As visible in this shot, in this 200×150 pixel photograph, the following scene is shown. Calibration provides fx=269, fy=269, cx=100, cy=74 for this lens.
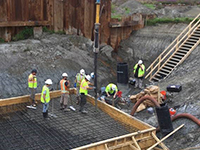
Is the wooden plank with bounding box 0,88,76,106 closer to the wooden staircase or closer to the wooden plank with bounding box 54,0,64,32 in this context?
the wooden staircase

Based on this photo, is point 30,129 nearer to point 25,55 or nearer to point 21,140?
point 21,140

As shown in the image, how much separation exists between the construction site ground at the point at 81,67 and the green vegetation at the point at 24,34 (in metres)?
0.49

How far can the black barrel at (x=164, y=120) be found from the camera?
29.0ft

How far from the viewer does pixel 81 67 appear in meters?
15.2

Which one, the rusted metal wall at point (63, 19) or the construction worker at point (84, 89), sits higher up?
the rusted metal wall at point (63, 19)

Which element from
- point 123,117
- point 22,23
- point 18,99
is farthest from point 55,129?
point 22,23

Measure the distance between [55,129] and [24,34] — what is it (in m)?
8.97

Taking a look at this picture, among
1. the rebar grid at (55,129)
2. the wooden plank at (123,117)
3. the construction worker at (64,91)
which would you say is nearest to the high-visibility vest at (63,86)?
the construction worker at (64,91)

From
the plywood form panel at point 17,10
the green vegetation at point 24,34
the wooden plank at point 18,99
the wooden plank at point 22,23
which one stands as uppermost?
the plywood form panel at point 17,10

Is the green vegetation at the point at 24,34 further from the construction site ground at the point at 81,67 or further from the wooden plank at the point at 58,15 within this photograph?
the wooden plank at the point at 58,15

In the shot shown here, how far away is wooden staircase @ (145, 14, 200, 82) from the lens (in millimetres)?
14914

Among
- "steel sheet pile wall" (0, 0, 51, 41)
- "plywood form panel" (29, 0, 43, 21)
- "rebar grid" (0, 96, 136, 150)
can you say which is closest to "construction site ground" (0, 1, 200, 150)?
"rebar grid" (0, 96, 136, 150)

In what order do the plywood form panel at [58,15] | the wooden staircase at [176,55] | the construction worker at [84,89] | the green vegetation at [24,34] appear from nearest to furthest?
the construction worker at [84,89], the wooden staircase at [176,55], the green vegetation at [24,34], the plywood form panel at [58,15]

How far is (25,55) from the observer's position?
1425 cm
